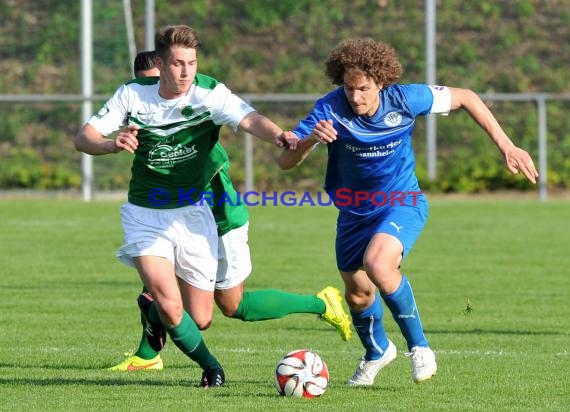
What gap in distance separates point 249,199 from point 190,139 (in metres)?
14.3

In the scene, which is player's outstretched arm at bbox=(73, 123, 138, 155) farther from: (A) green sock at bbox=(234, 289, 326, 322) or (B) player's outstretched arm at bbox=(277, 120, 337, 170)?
(A) green sock at bbox=(234, 289, 326, 322)

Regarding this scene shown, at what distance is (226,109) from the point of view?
22.1 ft

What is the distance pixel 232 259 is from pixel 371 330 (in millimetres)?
918

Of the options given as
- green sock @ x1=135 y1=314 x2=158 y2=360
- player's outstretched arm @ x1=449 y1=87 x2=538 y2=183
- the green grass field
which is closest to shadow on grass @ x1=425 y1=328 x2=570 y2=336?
the green grass field

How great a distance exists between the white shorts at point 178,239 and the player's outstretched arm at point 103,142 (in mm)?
504

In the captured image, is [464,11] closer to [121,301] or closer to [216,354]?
[121,301]

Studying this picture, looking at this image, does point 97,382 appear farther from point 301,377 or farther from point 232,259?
point 301,377

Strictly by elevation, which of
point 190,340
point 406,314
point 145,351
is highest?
point 406,314

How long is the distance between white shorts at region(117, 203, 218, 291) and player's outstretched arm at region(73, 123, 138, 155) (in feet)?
1.65

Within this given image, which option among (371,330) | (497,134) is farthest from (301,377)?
(497,134)

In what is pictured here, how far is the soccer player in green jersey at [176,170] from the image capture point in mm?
6562

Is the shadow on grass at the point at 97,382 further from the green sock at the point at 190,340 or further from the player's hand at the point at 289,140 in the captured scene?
the player's hand at the point at 289,140

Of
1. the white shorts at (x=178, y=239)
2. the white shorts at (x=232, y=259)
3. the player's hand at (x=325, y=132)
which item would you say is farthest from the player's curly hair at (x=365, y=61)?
the white shorts at (x=232, y=259)

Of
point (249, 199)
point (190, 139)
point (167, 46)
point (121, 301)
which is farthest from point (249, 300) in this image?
point (249, 199)
